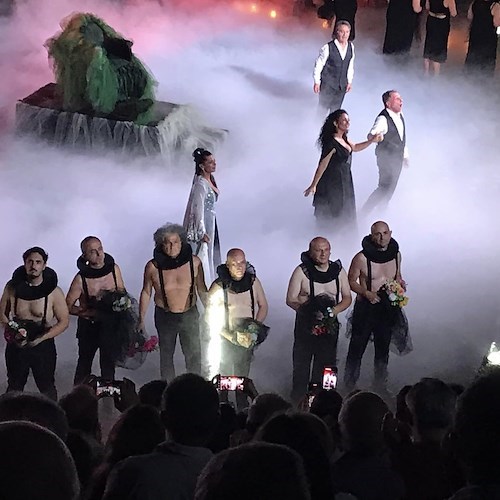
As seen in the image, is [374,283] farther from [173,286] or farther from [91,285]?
[91,285]

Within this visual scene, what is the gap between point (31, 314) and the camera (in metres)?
6.25

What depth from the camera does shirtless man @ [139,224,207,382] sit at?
6473 millimetres

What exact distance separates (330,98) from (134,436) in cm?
677

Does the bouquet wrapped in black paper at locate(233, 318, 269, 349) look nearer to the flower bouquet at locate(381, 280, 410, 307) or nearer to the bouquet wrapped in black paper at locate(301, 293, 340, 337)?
the bouquet wrapped in black paper at locate(301, 293, 340, 337)

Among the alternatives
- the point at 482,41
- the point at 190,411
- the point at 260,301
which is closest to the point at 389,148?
the point at 482,41

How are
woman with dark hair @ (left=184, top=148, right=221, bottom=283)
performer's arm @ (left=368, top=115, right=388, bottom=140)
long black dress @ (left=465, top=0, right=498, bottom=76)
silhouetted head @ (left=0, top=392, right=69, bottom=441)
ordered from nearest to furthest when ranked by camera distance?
silhouetted head @ (left=0, top=392, right=69, bottom=441), woman with dark hair @ (left=184, top=148, right=221, bottom=283), performer's arm @ (left=368, top=115, right=388, bottom=140), long black dress @ (left=465, top=0, right=498, bottom=76)

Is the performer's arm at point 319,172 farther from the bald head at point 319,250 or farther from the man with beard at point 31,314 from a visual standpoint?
the man with beard at point 31,314

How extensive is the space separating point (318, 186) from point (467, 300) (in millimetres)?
1841

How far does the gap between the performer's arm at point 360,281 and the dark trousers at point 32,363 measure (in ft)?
7.36

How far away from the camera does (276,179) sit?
9.47 metres

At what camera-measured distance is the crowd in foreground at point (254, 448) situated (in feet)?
6.31

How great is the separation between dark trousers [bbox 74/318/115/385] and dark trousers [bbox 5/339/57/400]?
0.27 m

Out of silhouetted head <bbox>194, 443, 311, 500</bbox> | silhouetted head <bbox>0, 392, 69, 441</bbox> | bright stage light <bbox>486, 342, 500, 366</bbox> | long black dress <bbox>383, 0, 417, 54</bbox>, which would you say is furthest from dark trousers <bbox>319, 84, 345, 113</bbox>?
silhouetted head <bbox>194, 443, 311, 500</bbox>

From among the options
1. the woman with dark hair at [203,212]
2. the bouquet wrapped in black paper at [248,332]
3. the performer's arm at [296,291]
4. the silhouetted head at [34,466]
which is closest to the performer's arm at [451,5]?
the woman with dark hair at [203,212]
